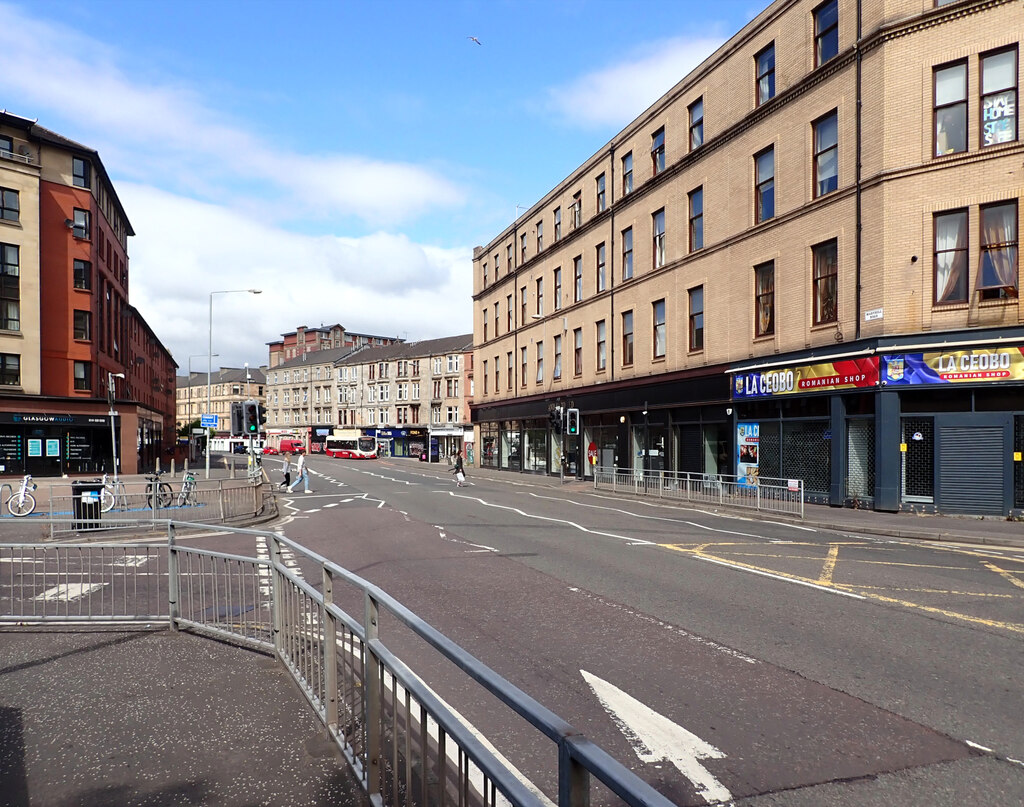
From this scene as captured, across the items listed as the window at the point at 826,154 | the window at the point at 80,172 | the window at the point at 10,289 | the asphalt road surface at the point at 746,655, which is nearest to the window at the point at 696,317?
the window at the point at 826,154

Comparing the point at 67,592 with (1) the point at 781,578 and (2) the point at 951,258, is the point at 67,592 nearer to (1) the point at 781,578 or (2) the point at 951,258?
(1) the point at 781,578

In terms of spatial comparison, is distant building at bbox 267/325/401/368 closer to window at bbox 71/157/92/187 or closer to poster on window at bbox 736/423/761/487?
window at bbox 71/157/92/187

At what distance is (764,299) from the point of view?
25.8 metres

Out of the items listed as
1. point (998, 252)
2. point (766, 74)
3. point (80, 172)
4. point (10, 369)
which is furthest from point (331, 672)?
point (80, 172)

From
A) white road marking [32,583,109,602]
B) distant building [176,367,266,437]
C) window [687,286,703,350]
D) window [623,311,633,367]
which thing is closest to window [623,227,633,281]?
window [623,311,633,367]

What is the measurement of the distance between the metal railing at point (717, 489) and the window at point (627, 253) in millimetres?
10015

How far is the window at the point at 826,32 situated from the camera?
896 inches

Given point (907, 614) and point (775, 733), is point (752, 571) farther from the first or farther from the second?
point (775, 733)

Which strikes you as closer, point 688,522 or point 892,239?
point 688,522

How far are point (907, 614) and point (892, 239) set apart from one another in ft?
50.3

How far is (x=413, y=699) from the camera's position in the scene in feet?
11.6

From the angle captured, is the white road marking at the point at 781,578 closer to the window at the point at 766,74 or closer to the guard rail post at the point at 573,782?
the guard rail post at the point at 573,782

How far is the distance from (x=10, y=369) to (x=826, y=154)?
41.7 m

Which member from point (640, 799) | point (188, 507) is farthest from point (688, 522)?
point (640, 799)
